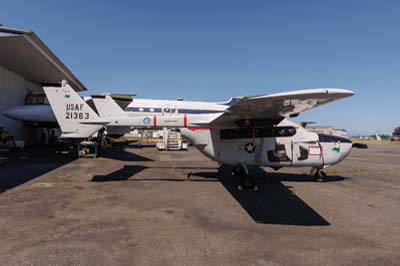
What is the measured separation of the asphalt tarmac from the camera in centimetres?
364

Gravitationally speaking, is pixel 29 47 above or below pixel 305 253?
above

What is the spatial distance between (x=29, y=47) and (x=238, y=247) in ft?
80.7

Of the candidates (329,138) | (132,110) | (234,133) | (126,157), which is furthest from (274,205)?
(132,110)

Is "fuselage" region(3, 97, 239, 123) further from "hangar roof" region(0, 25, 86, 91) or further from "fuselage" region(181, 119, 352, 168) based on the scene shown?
"fuselage" region(181, 119, 352, 168)

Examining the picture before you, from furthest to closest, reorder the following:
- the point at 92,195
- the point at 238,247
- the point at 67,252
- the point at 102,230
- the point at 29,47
→ the point at 29,47, the point at 92,195, the point at 102,230, the point at 238,247, the point at 67,252

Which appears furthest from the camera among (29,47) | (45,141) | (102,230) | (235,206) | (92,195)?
(45,141)

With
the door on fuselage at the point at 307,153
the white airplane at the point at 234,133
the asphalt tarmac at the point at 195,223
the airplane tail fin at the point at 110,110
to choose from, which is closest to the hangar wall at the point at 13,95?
the asphalt tarmac at the point at 195,223

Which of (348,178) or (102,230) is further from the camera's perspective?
(348,178)

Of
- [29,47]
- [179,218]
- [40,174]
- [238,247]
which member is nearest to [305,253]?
[238,247]

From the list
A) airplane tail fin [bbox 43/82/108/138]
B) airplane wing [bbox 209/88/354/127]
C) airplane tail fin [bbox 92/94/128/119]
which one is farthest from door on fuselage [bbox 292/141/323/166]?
airplane tail fin [bbox 43/82/108/138]

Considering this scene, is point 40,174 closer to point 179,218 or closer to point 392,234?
point 179,218

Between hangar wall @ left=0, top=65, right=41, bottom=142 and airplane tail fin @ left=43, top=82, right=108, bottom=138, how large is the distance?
2076cm

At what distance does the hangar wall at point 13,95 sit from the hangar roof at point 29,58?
77 centimetres

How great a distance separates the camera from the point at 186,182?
909 centimetres
